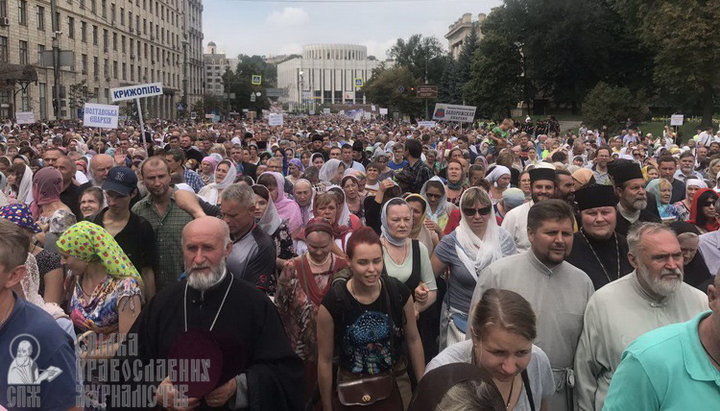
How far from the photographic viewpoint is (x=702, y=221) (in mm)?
6055

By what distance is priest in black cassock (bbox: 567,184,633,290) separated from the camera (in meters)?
4.14

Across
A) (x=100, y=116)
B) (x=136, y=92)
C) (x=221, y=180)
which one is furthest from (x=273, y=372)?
(x=100, y=116)

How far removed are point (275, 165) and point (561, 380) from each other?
7.18m

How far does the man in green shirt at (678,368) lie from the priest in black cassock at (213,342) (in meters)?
1.59

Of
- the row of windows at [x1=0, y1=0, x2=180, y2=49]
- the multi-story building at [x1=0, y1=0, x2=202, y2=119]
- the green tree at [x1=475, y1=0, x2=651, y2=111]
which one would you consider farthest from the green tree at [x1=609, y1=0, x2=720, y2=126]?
the row of windows at [x1=0, y1=0, x2=180, y2=49]

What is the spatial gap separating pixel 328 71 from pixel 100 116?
173805mm

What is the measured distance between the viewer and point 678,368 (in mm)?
2236

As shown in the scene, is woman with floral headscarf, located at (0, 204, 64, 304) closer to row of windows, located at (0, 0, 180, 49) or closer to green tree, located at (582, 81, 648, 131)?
green tree, located at (582, 81, 648, 131)

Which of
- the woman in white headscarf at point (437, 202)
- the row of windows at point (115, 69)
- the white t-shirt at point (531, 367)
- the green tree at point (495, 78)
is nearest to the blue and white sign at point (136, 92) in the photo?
the woman in white headscarf at point (437, 202)

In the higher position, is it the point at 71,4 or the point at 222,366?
the point at 71,4

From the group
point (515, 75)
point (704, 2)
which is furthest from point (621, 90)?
point (515, 75)

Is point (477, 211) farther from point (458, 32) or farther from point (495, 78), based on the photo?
point (458, 32)

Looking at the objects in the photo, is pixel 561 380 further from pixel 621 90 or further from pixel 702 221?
pixel 621 90

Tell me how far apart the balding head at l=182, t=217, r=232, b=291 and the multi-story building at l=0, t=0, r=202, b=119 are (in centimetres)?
1817
